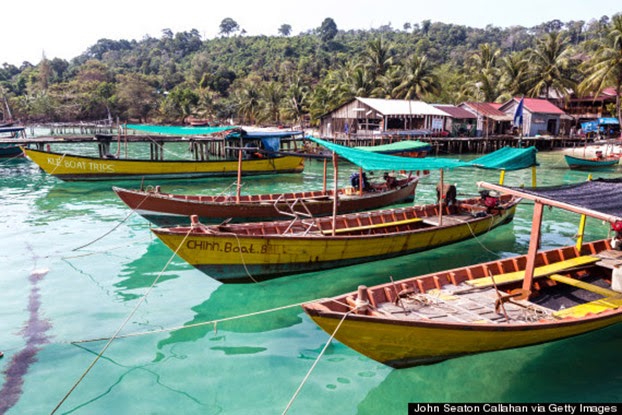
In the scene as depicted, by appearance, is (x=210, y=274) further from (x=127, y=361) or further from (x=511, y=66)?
(x=511, y=66)

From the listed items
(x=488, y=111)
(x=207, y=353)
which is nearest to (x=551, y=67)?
(x=488, y=111)

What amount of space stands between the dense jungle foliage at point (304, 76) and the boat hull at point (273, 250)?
38.4 metres

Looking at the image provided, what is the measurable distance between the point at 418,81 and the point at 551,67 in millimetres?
14437

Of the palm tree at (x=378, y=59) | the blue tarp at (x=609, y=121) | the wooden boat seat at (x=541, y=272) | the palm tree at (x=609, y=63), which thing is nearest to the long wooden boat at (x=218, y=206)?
the wooden boat seat at (x=541, y=272)

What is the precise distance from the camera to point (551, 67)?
48.9 meters

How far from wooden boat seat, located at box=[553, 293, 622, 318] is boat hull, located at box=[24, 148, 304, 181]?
2373 centimetres

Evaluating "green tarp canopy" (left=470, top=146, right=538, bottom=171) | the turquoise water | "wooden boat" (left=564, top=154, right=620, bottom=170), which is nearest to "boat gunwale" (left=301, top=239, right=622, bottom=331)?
the turquoise water

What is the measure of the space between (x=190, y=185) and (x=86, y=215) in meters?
8.86

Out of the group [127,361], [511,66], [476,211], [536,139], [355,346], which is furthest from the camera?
[511,66]

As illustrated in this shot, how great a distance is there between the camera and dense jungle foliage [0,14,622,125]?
49781 millimetres

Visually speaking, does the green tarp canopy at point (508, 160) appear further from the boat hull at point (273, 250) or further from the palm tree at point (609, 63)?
the palm tree at point (609, 63)

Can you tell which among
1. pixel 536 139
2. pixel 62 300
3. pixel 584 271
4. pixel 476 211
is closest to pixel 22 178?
pixel 62 300

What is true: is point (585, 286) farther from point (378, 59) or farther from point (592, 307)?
point (378, 59)

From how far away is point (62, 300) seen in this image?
35.2 feet
